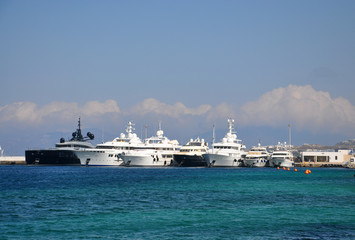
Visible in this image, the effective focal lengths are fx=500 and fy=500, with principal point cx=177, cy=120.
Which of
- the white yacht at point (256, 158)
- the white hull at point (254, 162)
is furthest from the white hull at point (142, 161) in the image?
the white yacht at point (256, 158)

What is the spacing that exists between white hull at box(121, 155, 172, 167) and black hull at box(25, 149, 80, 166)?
1416cm

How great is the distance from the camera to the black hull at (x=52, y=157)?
Result: 143375 mm

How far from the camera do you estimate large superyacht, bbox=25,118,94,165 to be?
14375 centimetres

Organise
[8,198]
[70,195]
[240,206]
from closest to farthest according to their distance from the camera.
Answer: [240,206]
[8,198]
[70,195]

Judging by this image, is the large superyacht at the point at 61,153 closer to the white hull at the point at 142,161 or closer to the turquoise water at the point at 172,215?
the white hull at the point at 142,161

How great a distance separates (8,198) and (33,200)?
357 cm

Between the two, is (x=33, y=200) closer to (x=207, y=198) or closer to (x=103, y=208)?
(x=103, y=208)

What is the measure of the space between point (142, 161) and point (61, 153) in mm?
23581

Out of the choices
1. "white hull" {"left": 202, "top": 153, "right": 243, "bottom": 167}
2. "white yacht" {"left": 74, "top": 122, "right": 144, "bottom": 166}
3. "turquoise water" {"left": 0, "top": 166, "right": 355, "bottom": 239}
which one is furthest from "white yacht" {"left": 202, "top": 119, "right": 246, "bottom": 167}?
"turquoise water" {"left": 0, "top": 166, "right": 355, "bottom": 239}

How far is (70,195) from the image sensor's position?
2021 inches

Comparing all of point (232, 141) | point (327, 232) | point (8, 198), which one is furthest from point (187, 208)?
point (232, 141)

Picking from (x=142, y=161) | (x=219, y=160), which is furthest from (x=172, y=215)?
(x=219, y=160)

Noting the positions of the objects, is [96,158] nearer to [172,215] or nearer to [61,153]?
[61,153]

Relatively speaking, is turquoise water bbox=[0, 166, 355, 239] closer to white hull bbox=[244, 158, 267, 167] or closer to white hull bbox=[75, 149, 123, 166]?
white hull bbox=[75, 149, 123, 166]
